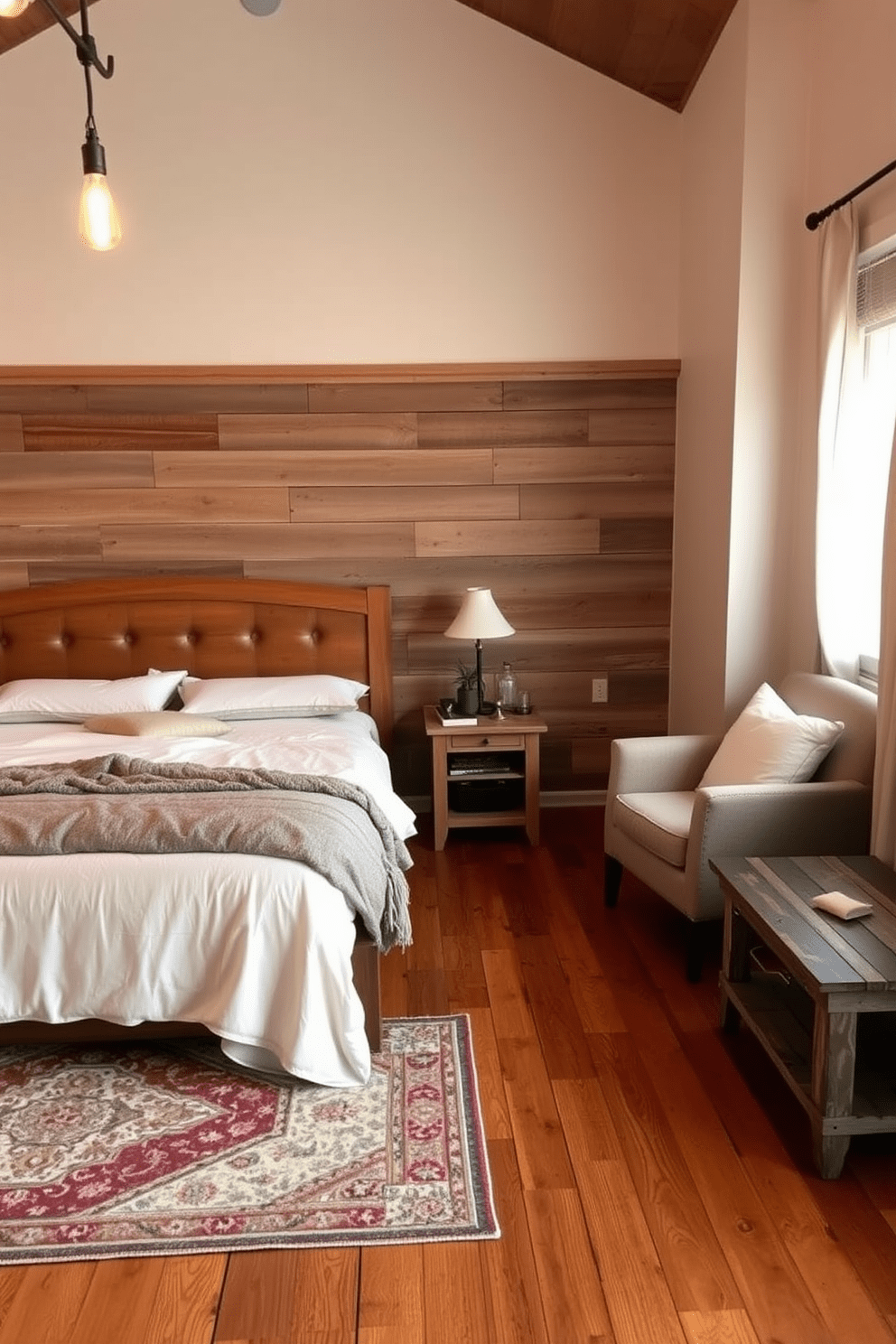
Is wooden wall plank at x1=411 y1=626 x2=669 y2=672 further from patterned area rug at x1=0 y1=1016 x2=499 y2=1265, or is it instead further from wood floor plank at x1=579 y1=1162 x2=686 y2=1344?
wood floor plank at x1=579 y1=1162 x2=686 y2=1344

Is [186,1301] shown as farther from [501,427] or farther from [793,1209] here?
[501,427]

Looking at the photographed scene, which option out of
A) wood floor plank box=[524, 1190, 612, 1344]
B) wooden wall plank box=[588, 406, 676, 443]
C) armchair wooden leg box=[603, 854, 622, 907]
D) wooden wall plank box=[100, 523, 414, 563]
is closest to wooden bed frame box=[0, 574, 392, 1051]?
wooden wall plank box=[100, 523, 414, 563]

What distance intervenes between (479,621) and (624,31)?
2.14 meters

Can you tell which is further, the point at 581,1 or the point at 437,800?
the point at 437,800

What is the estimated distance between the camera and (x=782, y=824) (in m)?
2.90

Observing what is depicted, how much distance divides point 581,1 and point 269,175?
50.6 inches

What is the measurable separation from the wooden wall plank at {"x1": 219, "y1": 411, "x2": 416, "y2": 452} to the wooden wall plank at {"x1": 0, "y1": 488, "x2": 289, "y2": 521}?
20 cm

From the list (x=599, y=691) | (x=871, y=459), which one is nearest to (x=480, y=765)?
(x=599, y=691)

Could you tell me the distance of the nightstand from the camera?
3990mm

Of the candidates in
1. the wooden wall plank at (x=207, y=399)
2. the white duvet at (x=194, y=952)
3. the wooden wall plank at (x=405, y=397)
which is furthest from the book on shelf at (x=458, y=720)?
the white duvet at (x=194, y=952)

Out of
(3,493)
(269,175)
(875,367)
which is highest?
(269,175)

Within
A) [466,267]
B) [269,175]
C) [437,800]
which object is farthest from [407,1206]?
[269,175]

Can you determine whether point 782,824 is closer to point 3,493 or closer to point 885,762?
point 885,762

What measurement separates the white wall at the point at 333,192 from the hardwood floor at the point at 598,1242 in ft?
8.67
